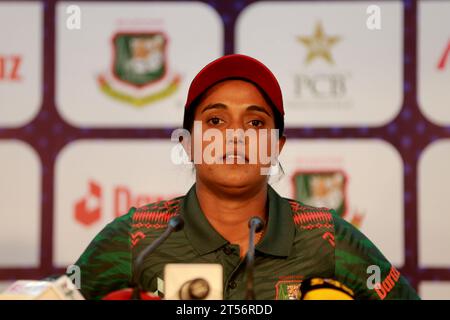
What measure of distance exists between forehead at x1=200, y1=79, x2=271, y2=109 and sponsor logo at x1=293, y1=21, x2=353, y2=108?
106cm

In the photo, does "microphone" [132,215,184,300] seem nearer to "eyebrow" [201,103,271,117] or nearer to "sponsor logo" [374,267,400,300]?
"eyebrow" [201,103,271,117]

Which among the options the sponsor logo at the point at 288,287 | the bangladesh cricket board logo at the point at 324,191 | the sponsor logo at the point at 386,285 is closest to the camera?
the sponsor logo at the point at 288,287

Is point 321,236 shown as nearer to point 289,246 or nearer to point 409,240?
point 289,246

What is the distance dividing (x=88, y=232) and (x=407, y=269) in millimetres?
1232

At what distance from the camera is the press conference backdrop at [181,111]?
2.42 meters

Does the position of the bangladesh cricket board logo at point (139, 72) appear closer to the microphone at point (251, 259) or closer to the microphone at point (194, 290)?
the microphone at point (251, 259)

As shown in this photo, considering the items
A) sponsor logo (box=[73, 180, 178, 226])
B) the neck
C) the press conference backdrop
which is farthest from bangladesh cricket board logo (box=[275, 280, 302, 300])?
sponsor logo (box=[73, 180, 178, 226])

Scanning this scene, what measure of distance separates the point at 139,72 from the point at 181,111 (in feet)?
0.74

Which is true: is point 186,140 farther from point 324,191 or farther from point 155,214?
point 324,191

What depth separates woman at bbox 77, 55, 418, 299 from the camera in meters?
1.36

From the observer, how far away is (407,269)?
2.41 metres

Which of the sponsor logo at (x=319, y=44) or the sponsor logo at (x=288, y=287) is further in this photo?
the sponsor logo at (x=319, y=44)

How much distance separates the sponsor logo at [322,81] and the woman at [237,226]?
36.3 inches

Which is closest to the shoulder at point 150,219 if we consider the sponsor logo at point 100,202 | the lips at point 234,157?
the lips at point 234,157
